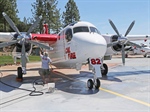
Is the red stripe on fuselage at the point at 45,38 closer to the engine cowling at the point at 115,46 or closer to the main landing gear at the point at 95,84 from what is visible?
the engine cowling at the point at 115,46

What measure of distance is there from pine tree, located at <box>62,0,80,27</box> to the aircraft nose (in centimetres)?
5522

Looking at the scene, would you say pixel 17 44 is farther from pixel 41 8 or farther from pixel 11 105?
pixel 41 8

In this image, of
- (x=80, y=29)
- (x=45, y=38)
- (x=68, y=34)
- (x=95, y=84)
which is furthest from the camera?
(x=45, y=38)

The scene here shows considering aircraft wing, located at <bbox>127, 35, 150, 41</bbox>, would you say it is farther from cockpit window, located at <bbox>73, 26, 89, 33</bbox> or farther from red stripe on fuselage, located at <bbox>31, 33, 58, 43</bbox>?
cockpit window, located at <bbox>73, 26, 89, 33</bbox>

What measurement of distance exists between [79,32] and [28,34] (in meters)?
3.31

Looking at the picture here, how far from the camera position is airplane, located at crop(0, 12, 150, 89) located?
9555 mm

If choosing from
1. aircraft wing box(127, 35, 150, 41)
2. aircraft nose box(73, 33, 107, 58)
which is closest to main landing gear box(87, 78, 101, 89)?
aircraft nose box(73, 33, 107, 58)

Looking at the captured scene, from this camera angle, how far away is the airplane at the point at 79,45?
9555 mm

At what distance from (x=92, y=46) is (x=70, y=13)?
57.3 m

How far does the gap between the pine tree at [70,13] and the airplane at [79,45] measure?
5105 cm

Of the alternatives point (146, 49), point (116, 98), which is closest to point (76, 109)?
point (116, 98)

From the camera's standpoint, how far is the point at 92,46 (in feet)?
30.9

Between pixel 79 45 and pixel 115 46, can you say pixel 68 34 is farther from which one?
pixel 115 46

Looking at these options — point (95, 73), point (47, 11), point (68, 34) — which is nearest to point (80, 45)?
point (95, 73)
